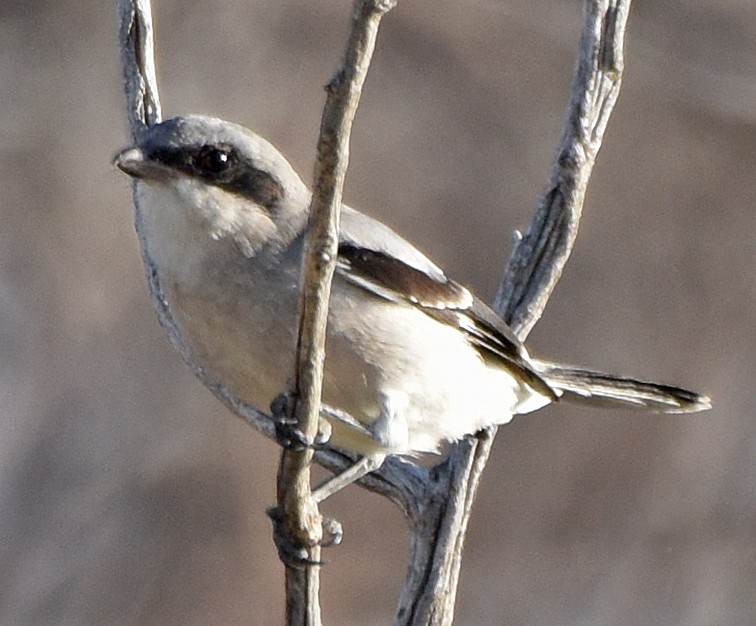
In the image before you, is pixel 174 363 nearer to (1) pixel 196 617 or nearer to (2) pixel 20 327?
(2) pixel 20 327

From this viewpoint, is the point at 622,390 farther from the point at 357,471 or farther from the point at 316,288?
the point at 316,288

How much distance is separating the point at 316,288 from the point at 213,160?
84cm

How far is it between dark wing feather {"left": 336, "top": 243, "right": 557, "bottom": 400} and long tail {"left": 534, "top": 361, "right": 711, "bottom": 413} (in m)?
0.15

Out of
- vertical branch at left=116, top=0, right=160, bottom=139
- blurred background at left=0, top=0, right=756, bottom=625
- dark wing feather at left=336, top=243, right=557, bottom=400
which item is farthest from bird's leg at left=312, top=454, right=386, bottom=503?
blurred background at left=0, top=0, right=756, bottom=625

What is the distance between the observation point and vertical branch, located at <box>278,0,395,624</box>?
184cm

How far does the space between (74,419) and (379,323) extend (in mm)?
2600

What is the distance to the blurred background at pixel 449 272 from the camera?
5.19m

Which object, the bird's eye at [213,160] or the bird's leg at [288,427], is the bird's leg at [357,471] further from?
the bird's eye at [213,160]

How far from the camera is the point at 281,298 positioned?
2674mm

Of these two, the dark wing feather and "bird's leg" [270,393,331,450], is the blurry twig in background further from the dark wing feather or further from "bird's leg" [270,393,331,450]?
"bird's leg" [270,393,331,450]

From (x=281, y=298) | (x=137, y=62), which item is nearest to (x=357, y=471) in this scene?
(x=281, y=298)

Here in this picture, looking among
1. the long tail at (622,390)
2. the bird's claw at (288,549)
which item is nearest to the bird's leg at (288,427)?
the bird's claw at (288,549)

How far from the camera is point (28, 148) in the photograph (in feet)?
17.7

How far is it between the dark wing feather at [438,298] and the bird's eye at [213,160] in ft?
0.91
